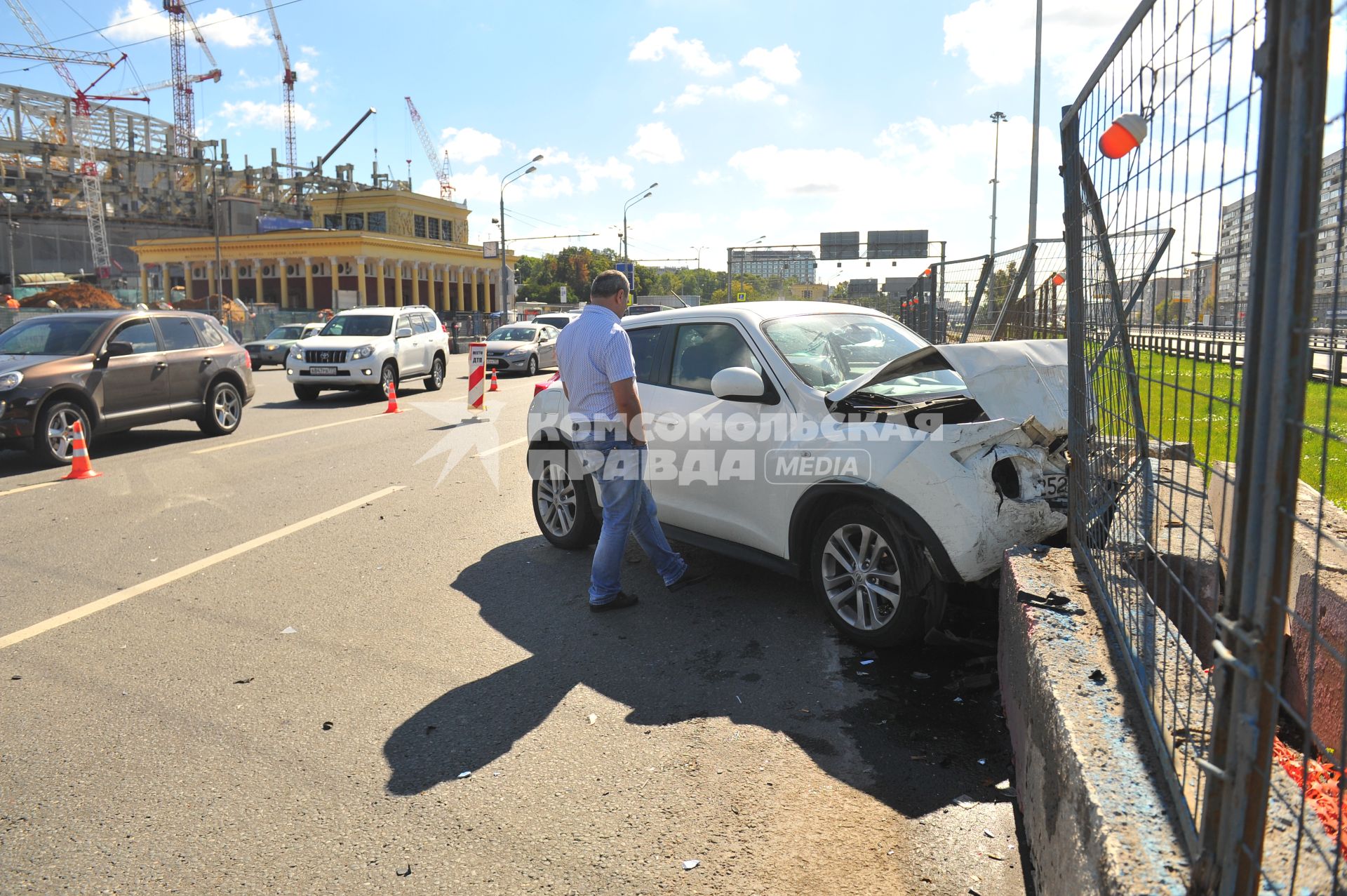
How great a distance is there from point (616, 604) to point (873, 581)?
5.11ft

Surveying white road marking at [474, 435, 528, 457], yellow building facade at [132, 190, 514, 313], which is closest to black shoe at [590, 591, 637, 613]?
white road marking at [474, 435, 528, 457]

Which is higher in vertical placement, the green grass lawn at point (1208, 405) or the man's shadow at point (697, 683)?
the green grass lawn at point (1208, 405)

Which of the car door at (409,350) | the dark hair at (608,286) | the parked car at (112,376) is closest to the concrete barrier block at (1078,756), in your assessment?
the dark hair at (608,286)

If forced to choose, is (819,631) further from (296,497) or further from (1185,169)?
(296,497)

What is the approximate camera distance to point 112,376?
1093cm

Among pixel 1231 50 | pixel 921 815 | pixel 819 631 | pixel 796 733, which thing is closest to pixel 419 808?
pixel 796 733

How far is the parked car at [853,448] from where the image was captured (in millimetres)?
4223

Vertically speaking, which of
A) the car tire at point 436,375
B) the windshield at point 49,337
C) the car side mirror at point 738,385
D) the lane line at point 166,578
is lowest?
the lane line at point 166,578

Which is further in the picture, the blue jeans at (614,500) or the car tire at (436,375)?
the car tire at (436,375)

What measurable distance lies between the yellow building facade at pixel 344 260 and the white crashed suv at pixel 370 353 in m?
36.1

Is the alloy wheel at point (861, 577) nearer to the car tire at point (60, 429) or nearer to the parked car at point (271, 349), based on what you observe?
the car tire at point (60, 429)

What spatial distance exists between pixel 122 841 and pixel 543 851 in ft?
4.61

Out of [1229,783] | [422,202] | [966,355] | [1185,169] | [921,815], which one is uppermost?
[422,202]

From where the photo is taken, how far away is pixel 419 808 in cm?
322
